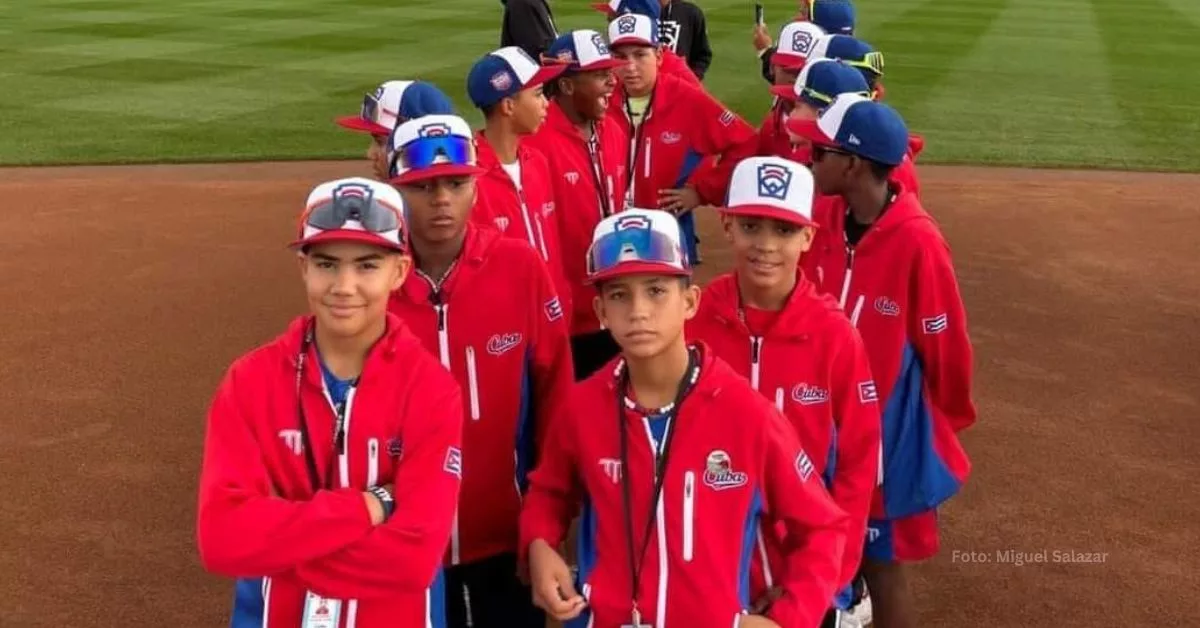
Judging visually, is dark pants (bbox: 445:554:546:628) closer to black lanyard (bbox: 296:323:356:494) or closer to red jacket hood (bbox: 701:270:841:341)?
black lanyard (bbox: 296:323:356:494)

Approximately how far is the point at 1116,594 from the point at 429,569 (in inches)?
152

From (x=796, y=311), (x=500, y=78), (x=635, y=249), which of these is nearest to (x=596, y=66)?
(x=500, y=78)

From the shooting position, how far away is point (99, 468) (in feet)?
22.0

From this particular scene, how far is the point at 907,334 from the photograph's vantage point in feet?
14.0

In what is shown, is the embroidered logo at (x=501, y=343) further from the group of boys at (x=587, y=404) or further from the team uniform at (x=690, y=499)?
the team uniform at (x=690, y=499)

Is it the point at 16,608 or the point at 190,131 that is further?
the point at 190,131

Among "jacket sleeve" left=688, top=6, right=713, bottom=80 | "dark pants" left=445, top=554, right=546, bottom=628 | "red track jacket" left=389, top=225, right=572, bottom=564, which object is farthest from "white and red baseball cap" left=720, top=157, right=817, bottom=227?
"jacket sleeve" left=688, top=6, right=713, bottom=80

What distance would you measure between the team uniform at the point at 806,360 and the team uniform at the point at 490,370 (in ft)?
2.10

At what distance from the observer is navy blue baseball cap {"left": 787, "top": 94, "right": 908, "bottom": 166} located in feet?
13.6

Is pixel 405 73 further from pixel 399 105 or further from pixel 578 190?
pixel 399 105

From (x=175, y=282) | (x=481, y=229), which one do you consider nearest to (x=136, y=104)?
(x=175, y=282)

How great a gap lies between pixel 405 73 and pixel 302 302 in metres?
11.9

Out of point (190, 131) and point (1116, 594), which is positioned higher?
point (190, 131)

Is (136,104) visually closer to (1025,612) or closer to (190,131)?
(190,131)
